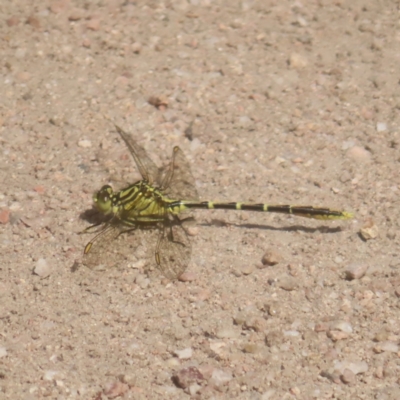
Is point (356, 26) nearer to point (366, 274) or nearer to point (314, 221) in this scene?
point (314, 221)

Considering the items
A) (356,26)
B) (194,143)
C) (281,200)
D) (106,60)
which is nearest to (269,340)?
(281,200)

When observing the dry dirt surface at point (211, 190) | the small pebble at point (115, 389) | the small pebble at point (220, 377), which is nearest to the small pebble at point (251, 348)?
the dry dirt surface at point (211, 190)

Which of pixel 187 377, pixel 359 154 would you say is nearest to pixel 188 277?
pixel 187 377

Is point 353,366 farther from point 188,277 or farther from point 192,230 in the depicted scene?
point 192,230

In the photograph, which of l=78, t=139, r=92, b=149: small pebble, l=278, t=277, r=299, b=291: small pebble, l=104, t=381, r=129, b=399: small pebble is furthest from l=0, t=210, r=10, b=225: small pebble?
l=278, t=277, r=299, b=291: small pebble

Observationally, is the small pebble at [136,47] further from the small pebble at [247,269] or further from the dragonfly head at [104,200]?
the small pebble at [247,269]

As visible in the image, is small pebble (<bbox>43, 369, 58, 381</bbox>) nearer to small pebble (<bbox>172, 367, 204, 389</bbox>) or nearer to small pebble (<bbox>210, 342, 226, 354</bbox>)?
small pebble (<bbox>172, 367, 204, 389</bbox>)

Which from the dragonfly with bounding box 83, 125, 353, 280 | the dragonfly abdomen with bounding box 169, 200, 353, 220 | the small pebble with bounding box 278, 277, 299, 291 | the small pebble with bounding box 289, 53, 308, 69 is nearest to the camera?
the small pebble with bounding box 278, 277, 299, 291
